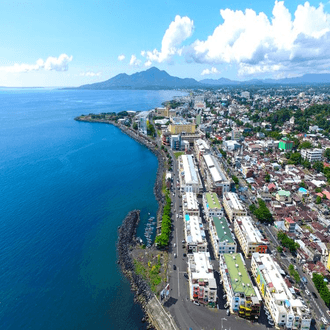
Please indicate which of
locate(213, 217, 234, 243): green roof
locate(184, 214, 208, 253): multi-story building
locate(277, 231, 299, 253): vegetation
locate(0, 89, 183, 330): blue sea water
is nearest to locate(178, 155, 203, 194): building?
locate(0, 89, 183, 330): blue sea water

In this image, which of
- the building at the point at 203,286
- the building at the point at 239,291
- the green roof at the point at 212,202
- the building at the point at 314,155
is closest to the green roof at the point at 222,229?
the green roof at the point at 212,202

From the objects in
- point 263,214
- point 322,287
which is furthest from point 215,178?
point 322,287

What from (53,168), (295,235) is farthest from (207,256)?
(53,168)

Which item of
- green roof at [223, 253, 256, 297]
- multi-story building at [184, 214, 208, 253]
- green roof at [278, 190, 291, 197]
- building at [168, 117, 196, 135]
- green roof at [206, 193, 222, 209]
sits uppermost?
building at [168, 117, 196, 135]

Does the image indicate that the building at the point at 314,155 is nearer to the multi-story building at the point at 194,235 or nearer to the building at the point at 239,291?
the multi-story building at the point at 194,235

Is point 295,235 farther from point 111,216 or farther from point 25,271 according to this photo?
point 25,271

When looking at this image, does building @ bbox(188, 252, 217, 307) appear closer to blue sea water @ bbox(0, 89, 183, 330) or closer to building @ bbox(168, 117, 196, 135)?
blue sea water @ bbox(0, 89, 183, 330)
